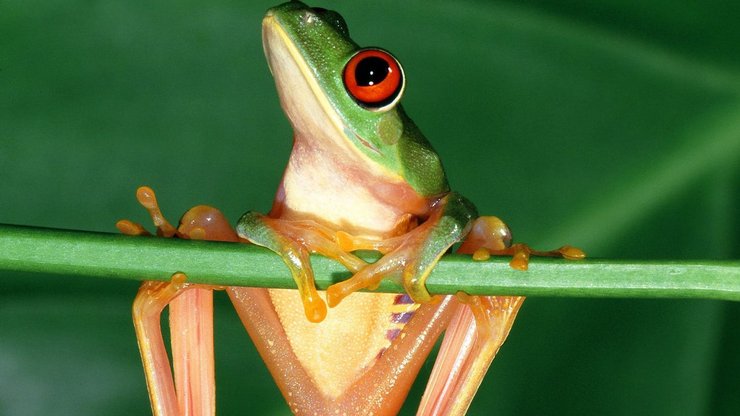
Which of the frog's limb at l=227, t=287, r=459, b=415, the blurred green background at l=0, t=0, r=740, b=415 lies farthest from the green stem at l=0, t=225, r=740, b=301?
the blurred green background at l=0, t=0, r=740, b=415

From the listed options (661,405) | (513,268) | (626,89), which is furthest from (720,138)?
(513,268)

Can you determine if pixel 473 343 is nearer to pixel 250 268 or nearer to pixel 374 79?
pixel 374 79

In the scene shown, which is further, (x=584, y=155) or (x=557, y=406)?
(x=584, y=155)

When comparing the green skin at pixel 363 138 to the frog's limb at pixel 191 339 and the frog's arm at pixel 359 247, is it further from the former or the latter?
the frog's limb at pixel 191 339

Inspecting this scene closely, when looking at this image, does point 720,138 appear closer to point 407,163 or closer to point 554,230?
point 554,230

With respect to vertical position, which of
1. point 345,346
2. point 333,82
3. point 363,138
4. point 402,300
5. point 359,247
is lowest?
point 345,346

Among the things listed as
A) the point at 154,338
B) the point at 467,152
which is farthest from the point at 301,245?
the point at 467,152

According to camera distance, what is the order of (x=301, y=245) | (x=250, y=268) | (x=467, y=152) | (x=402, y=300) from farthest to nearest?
(x=467, y=152), (x=402, y=300), (x=301, y=245), (x=250, y=268)

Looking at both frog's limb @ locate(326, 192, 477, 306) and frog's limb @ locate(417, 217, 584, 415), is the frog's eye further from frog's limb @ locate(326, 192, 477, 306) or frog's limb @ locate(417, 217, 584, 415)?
frog's limb @ locate(417, 217, 584, 415)
